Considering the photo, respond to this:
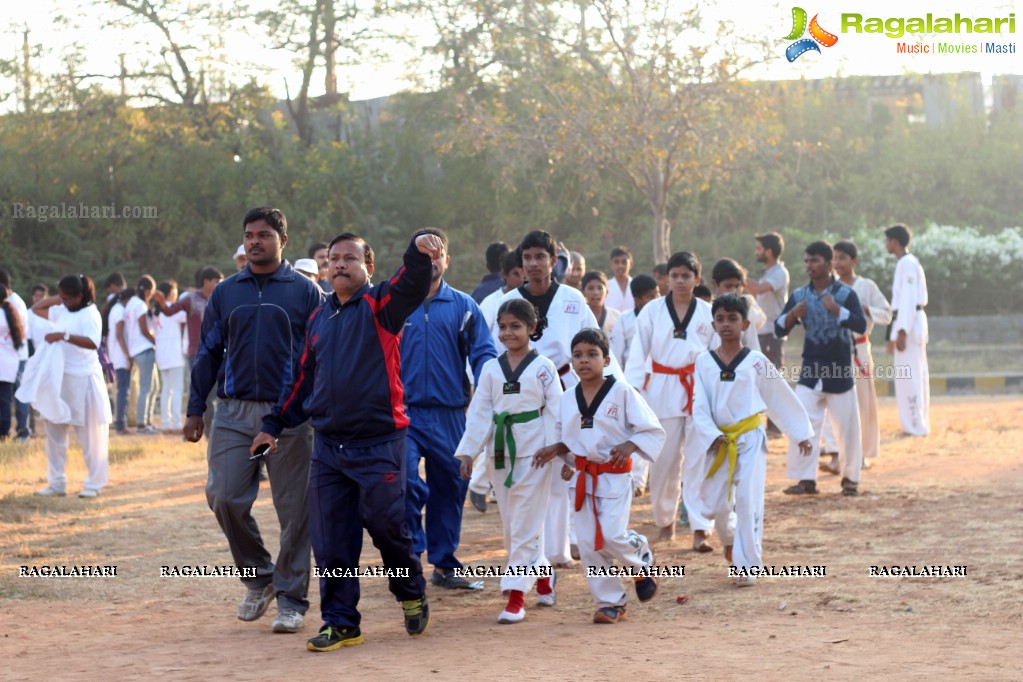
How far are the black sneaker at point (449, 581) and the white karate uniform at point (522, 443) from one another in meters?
0.61

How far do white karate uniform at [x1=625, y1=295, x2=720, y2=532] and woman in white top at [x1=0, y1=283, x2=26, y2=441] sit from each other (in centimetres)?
739

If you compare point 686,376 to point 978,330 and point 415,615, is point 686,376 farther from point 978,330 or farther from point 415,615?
point 978,330

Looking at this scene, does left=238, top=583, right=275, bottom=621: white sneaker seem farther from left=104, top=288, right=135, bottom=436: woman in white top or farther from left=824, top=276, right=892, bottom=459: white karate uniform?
left=104, top=288, right=135, bottom=436: woman in white top

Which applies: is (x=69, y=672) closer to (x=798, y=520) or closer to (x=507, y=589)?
(x=507, y=589)

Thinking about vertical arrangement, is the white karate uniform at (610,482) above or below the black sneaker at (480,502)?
above

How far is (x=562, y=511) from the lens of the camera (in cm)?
730

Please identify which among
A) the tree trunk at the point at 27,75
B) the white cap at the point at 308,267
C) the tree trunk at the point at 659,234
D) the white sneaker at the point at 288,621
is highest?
the tree trunk at the point at 27,75

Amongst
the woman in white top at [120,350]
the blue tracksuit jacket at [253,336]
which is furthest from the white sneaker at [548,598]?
the woman in white top at [120,350]

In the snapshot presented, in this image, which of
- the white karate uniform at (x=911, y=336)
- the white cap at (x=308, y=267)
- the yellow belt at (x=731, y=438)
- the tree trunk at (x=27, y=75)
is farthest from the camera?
the tree trunk at (x=27, y=75)

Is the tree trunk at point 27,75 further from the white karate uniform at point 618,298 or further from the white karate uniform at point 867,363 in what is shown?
the white karate uniform at point 867,363

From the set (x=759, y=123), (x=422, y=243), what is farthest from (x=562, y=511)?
(x=759, y=123)

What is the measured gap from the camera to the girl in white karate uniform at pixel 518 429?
6.75 metres

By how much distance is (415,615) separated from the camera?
6.11 metres

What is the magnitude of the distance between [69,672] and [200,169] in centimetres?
2216
